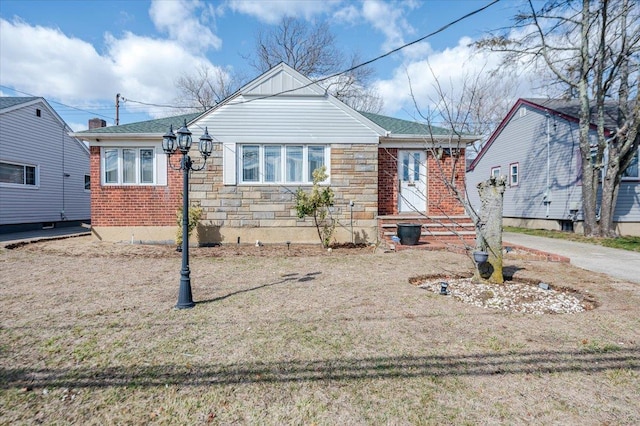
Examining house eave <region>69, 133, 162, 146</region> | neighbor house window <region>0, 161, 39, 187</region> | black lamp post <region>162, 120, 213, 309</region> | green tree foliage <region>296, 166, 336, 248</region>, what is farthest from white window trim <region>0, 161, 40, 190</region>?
black lamp post <region>162, 120, 213, 309</region>

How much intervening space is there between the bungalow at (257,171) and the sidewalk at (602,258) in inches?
118

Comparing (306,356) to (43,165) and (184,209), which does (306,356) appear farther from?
(43,165)

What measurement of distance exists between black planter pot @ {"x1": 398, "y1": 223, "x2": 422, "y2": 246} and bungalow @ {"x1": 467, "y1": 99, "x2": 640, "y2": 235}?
9403 mm

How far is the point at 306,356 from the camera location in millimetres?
3055

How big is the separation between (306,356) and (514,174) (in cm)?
1844

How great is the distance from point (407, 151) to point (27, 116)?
53.5 ft

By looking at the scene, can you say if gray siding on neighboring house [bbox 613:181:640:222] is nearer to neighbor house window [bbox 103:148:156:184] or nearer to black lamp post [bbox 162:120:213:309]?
black lamp post [bbox 162:120:213:309]

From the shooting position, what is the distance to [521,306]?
4410 mm

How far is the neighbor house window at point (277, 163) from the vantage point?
1009 centimetres

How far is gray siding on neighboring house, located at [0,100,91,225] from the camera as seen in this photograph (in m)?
13.2

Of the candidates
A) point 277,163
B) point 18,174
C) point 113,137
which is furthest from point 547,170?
point 18,174

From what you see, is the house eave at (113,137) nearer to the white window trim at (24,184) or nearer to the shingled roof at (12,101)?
the white window trim at (24,184)

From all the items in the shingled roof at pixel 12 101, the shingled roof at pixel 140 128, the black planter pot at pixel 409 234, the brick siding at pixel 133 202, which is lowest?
the black planter pot at pixel 409 234

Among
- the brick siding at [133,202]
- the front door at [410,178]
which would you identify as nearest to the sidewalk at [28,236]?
the brick siding at [133,202]
